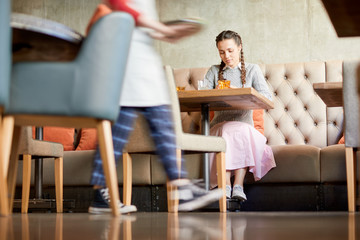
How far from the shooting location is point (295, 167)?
3.69m

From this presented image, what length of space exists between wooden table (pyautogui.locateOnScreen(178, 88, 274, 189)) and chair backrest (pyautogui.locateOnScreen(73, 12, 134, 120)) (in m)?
1.06

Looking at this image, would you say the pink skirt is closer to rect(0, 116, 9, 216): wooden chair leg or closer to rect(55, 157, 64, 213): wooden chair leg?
rect(55, 157, 64, 213): wooden chair leg

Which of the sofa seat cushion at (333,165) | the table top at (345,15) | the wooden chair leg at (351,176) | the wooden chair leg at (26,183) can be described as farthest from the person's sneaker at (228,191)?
the table top at (345,15)

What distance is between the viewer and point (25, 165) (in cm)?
347

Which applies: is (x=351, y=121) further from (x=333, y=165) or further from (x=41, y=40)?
(x=41, y=40)

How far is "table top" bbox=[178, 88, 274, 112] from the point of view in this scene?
10.3ft

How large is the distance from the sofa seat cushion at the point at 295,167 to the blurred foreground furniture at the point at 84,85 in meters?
1.76

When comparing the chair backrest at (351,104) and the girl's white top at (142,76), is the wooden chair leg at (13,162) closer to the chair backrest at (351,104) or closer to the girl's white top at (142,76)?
the girl's white top at (142,76)

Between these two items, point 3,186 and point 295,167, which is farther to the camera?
point 295,167

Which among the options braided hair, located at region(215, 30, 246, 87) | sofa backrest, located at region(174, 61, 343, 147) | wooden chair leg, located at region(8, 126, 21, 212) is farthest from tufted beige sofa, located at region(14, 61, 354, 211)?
wooden chair leg, located at region(8, 126, 21, 212)

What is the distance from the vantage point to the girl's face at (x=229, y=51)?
12.5ft

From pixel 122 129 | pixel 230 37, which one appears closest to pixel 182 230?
pixel 122 129

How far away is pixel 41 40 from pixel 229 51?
2.00 m

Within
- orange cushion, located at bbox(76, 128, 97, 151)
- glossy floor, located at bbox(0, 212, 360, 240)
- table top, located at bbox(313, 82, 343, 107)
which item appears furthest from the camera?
orange cushion, located at bbox(76, 128, 97, 151)
